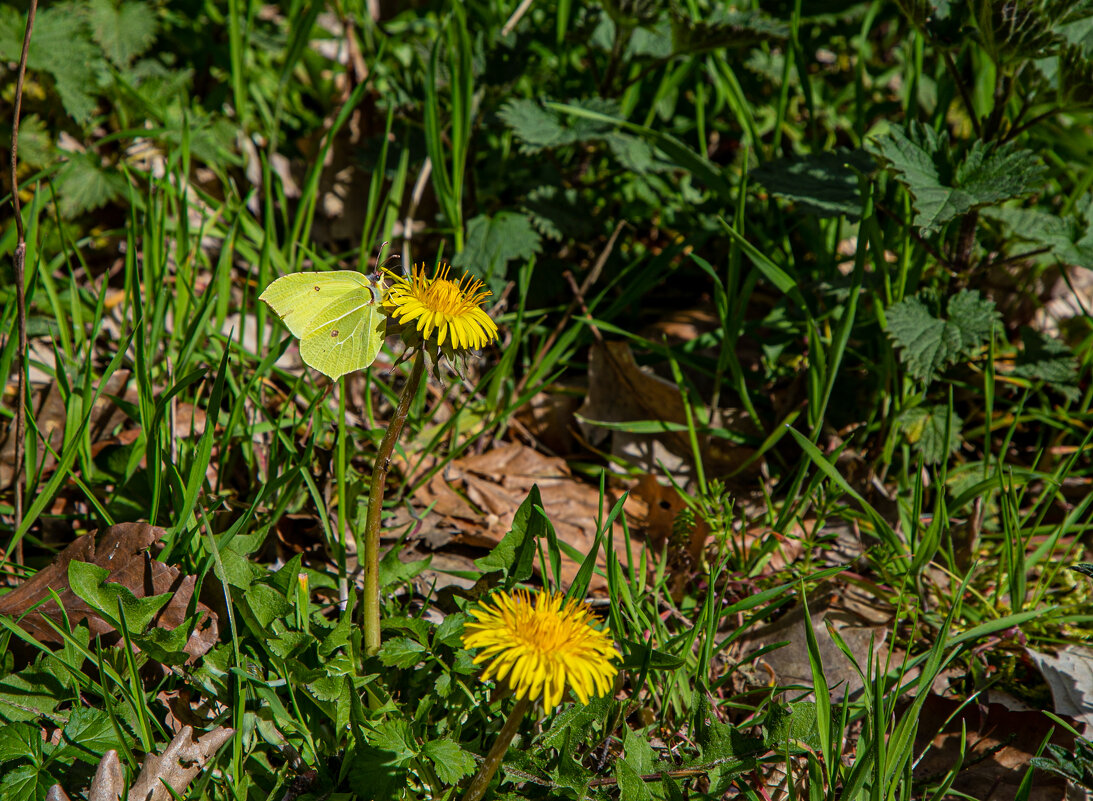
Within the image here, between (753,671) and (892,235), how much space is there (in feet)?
5.09

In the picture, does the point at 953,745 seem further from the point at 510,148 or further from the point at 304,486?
the point at 510,148

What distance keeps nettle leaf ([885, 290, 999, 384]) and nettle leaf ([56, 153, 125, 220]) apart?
273 centimetres

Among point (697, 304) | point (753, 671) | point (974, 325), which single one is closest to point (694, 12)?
point (697, 304)

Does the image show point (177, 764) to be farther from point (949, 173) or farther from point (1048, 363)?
point (1048, 363)

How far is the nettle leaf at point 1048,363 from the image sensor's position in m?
2.62

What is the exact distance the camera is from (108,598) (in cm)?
174

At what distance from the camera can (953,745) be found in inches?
81.2

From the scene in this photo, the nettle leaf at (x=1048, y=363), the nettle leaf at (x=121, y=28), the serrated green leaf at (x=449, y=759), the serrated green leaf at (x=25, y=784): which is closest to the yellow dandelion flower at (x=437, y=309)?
the serrated green leaf at (x=449, y=759)

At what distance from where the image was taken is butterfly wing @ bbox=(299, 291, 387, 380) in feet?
5.08

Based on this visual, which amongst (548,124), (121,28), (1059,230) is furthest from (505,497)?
(121,28)

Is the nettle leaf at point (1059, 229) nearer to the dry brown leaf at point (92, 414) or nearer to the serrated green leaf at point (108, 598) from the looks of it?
the serrated green leaf at point (108, 598)

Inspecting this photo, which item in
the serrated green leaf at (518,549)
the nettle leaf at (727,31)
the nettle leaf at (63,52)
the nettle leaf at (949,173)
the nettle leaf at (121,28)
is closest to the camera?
the serrated green leaf at (518,549)

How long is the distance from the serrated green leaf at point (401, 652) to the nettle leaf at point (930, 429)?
5.47 feet

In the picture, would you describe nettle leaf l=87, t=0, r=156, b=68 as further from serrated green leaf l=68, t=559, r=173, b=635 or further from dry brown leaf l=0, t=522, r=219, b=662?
serrated green leaf l=68, t=559, r=173, b=635
